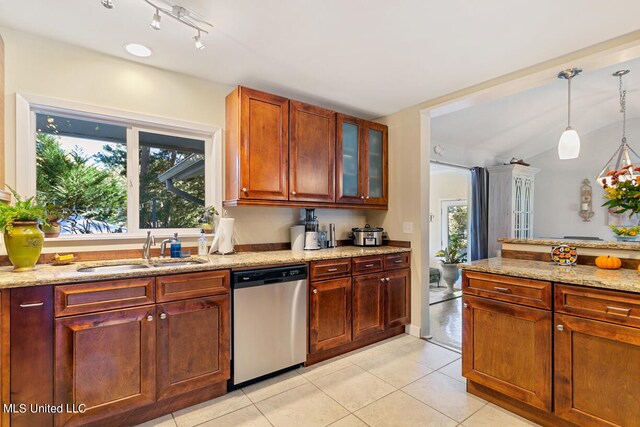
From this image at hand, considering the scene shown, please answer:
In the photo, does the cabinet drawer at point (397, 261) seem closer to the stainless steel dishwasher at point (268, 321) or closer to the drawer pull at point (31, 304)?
the stainless steel dishwasher at point (268, 321)

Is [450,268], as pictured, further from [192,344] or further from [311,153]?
[192,344]

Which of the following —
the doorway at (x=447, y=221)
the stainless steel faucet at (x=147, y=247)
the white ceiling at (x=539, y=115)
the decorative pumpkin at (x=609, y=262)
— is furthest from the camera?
the doorway at (x=447, y=221)

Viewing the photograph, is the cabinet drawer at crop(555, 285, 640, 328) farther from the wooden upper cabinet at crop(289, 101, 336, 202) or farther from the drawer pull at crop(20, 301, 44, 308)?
the drawer pull at crop(20, 301, 44, 308)

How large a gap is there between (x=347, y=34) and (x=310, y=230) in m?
1.76

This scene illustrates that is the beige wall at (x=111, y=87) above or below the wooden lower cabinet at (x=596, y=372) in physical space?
above

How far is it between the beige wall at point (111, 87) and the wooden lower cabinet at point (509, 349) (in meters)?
1.89

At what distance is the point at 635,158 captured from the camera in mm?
5145

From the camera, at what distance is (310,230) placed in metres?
3.13

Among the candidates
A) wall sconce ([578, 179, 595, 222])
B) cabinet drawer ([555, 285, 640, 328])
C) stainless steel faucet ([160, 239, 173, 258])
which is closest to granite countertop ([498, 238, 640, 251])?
cabinet drawer ([555, 285, 640, 328])

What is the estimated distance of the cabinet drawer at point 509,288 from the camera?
1812 millimetres

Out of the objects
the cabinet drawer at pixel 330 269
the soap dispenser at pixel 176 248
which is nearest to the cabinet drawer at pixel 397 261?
the cabinet drawer at pixel 330 269

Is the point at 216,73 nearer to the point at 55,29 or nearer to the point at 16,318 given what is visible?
the point at 55,29

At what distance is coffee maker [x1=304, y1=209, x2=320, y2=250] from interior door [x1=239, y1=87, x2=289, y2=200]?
0.45 m

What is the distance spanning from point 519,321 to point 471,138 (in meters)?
3.63
